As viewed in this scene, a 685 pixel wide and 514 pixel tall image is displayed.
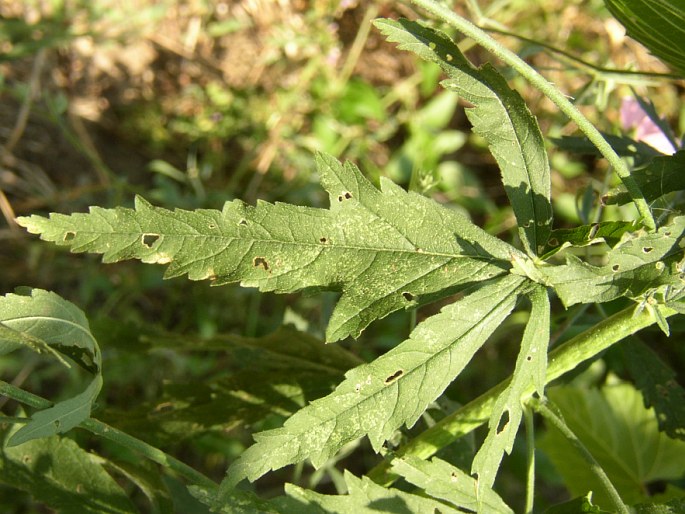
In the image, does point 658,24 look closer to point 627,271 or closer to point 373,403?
point 627,271

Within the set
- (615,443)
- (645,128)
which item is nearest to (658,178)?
(645,128)

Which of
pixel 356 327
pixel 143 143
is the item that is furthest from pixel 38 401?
pixel 143 143

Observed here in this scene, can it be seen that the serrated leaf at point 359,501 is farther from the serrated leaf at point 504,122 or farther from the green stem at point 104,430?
the serrated leaf at point 504,122

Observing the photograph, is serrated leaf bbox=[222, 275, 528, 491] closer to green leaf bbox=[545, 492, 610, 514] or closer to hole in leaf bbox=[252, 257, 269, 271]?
hole in leaf bbox=[252, 257, 269, 271]

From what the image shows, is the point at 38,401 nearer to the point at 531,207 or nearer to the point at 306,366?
the point at 306,366

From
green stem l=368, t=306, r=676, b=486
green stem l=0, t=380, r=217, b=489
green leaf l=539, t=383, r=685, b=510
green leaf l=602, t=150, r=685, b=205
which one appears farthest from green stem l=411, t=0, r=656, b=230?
green leaf l=539, t=383, r=685, b=510

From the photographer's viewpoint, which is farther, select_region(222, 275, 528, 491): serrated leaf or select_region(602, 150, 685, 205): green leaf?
select_region(602, 150, 685, 205): green leaf
